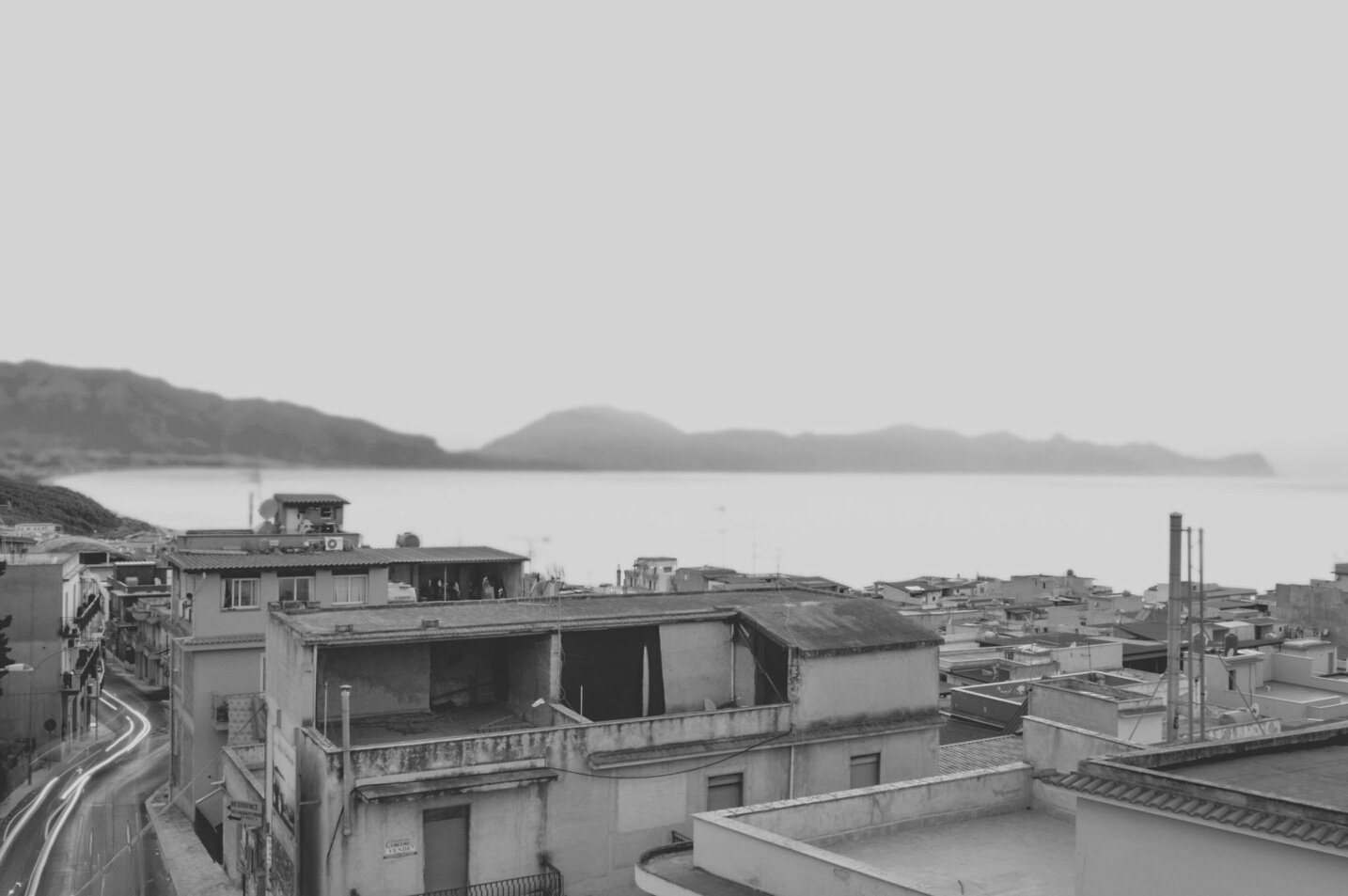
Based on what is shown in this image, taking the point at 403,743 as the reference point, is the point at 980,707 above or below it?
below

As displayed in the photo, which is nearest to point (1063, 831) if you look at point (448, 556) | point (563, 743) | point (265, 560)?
point (563, 743)

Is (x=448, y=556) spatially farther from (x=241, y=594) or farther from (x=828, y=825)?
(x=828, y=825)

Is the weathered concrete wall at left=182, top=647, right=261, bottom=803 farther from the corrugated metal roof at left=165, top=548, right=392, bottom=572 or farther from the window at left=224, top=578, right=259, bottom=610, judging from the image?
the corrugated metal roof at left=165, top=548, right=392, bottom=572

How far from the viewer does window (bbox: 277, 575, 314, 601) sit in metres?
36.1

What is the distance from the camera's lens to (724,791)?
20.9 meters

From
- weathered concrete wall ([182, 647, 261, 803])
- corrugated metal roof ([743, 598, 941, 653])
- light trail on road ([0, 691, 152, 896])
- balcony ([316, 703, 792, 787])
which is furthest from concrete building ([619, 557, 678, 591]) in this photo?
balcony ([316, 703, 792, 787])

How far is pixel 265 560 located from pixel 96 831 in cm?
944

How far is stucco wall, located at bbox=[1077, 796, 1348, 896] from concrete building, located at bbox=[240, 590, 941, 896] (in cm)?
1073

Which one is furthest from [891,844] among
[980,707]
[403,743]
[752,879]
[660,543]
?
[660,543]

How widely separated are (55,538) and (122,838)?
147 ft

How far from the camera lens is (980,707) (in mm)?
31156

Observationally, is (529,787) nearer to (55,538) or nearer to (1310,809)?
(1310,809)

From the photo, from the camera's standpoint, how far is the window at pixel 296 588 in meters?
36.1

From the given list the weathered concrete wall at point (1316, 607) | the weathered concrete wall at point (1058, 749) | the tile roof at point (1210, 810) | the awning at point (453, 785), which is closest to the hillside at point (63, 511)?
the awning at point (453, 785)
